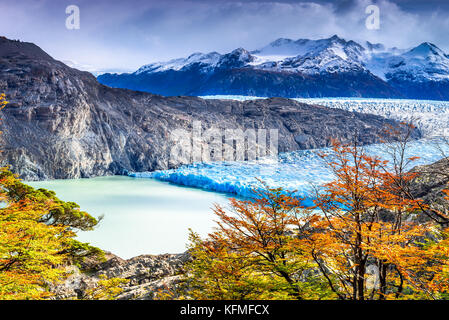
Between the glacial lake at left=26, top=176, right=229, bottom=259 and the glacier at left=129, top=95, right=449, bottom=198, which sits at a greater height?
the glacier at left=129, top=95, right=449, bottom=198

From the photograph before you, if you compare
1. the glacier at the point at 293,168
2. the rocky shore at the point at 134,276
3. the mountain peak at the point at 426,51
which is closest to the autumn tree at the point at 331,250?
the rocky shore at the point at 134,276

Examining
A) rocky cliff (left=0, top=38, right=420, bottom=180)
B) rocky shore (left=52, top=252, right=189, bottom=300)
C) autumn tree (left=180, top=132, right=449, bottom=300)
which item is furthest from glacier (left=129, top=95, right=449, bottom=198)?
autumn tree (left=180, top=132, right=449, bottom=300)

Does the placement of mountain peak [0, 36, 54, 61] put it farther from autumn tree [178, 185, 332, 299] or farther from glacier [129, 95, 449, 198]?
autumn tree [178, 185, 332, 299]

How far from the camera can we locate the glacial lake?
15.4 m

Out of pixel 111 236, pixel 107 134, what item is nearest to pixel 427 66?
pixel 107 134

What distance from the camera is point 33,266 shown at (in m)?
6.32

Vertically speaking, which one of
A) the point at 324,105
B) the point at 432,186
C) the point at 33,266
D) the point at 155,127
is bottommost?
the point at 33,266

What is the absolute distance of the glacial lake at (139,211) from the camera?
50.6 ft

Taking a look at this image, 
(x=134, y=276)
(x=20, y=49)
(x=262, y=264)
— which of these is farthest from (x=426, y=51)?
(x=262, y=264)

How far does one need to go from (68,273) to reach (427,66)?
76772 mm

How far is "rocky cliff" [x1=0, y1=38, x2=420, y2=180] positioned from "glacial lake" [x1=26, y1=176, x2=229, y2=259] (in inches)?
130

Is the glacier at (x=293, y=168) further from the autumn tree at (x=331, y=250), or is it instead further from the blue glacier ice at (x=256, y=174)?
the autumn tree at (x=331, y=250)

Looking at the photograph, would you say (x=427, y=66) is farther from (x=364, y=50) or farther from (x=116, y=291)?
(x=116, y=291)

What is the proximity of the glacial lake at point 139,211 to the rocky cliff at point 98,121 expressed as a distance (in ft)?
10.8
